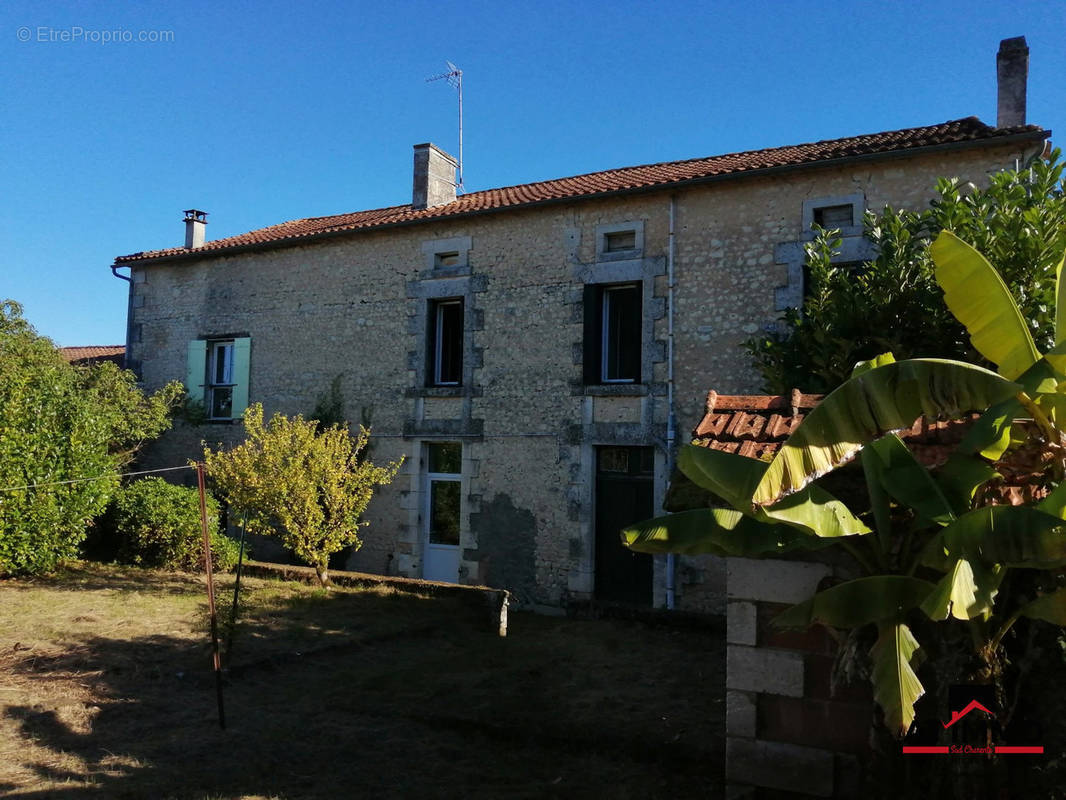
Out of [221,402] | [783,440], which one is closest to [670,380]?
[783,440]

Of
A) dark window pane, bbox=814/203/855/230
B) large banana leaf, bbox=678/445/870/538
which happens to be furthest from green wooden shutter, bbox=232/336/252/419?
large banana leaf, bbox=678/445/870/538

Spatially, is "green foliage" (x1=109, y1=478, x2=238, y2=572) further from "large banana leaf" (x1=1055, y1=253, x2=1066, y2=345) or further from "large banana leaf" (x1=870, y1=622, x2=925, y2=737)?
"large banana leaf" (x1=1055, y1=253, x2=1066, y2=345)

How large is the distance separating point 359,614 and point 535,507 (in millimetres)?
2821

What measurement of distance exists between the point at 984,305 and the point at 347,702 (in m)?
5.70

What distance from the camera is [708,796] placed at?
16.1 ft

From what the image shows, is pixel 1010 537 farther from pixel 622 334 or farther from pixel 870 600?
pixel 622 334

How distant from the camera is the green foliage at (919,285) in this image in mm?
6086

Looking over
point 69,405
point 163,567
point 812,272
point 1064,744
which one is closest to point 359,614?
point 163,567

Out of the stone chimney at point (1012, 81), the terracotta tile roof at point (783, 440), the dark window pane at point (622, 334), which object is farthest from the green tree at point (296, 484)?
the stone chimney at point (1012, 81)

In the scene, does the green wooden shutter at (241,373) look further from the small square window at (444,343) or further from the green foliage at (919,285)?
the green foliage at (919,285)

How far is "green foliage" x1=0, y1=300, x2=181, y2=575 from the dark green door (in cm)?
733

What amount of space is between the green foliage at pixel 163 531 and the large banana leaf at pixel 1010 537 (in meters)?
10.8

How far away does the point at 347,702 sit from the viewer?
6.64 m

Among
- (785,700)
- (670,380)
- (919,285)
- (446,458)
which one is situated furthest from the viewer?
(446,458)
